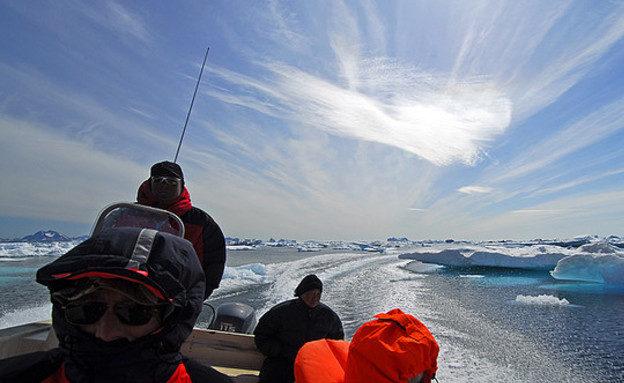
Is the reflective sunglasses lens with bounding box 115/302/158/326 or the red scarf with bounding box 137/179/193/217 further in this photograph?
the red scarf with bounding box 137/179/193/217

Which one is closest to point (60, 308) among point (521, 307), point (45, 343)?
point (45, 343)

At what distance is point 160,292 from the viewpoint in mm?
643

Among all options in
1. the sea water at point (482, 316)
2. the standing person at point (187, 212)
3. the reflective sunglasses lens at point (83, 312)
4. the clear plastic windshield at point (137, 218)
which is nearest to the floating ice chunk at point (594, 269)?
the sea water at point (482, 316)

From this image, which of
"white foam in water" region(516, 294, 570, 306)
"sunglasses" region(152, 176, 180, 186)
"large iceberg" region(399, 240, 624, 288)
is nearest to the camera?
"sunglasses" region(152, 176, 180, 186)

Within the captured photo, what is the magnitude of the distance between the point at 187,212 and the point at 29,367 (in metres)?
1.24

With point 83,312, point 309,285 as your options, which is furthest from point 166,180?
point 309,285

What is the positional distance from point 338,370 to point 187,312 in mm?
1444

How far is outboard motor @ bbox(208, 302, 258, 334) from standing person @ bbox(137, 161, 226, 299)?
215 centimetres

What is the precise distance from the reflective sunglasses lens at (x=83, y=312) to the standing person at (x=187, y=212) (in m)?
1.06

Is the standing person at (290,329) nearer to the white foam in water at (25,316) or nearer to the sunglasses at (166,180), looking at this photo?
the sunglasses at (166,180)

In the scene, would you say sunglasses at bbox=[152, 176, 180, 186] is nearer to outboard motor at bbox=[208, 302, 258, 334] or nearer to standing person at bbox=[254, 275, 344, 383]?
standing person at bbox=[254, 275, 344, 383]

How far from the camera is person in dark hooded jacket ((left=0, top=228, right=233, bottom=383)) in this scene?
0.64 m

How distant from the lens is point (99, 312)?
0.68 metres

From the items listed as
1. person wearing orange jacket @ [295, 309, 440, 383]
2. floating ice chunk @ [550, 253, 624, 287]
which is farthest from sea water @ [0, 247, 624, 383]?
person wearing orange jacket @ [295, 309, 440, 383]
